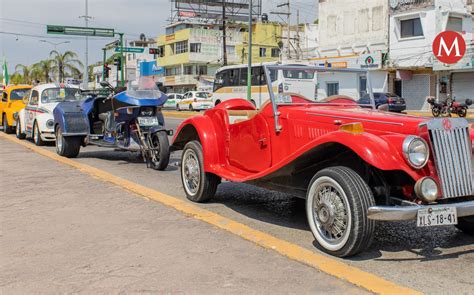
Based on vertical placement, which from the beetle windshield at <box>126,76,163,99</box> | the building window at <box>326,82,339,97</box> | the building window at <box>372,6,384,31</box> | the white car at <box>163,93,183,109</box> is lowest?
the building window at <box>326,82,339,97</box>

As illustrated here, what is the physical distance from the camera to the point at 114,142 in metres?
10.4

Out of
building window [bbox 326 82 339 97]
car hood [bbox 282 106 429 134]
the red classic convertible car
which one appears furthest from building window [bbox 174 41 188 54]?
car hood [bbox 282 106 429 134]

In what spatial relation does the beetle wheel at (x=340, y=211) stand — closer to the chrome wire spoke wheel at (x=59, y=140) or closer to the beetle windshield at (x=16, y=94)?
the chrome wire spoke wheel at (x=59, y=140)

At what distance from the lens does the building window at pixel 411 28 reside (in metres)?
36.3

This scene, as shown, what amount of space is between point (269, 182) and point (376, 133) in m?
1.41

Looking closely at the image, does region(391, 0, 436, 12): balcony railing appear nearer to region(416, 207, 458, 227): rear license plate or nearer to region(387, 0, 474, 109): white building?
region(387, 0, 474, 109): white building

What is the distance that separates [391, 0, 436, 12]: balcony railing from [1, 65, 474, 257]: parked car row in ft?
107

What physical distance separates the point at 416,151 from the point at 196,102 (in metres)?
36.6

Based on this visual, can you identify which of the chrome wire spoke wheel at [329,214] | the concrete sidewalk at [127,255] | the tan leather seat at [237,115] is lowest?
the concrete sidewalk at [127,255]

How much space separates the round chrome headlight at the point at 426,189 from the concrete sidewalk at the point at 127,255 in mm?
924

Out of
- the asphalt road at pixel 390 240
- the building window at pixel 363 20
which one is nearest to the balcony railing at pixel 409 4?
the building window at pixel 363 20

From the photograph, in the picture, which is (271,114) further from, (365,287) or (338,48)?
(338,48)

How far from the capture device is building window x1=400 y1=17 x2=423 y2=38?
3633 cm

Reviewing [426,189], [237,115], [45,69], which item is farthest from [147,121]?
[45,69]
